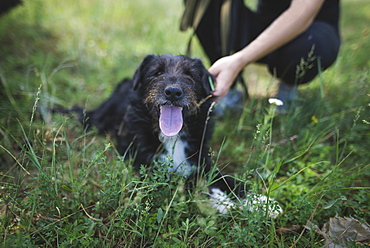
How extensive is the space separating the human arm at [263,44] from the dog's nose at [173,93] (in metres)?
0.38

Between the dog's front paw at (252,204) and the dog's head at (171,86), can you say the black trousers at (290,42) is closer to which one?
the dog's head at (171,86)

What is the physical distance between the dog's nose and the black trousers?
3.45 feet

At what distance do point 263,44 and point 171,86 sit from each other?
0.96 meters

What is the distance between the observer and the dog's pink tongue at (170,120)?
6.81 ft

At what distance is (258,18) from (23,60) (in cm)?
328

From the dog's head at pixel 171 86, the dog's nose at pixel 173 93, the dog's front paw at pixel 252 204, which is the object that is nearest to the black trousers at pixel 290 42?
the dog's head at pixel 171 86

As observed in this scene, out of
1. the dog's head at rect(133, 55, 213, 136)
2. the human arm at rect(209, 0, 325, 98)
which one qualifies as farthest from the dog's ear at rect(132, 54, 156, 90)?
the human arm at rect(209, 0, 325, 98)

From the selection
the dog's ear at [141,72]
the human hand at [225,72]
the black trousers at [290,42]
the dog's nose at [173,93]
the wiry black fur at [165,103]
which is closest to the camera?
the dog's nose at [173,93]

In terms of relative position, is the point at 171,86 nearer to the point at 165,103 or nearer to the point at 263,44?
the point at 165,103

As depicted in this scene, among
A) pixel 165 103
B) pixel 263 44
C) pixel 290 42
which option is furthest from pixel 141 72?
pixel 290 42

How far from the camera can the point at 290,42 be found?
3.10 meters

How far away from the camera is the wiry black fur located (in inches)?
85.8

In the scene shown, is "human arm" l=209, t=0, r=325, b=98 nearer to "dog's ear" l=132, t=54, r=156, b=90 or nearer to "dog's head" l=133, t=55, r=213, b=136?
"dog's head" l=133, t=55, r=213, b=136

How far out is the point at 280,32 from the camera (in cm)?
239
